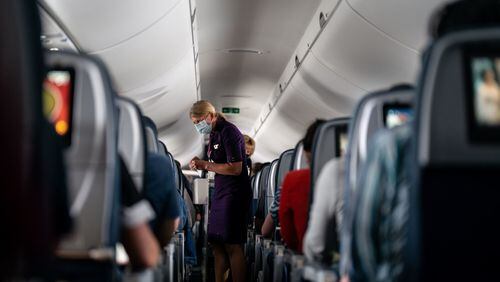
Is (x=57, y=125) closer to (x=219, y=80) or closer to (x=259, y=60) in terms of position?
(x=259, y=60)

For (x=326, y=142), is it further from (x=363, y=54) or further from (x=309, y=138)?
(x=363, y=54)

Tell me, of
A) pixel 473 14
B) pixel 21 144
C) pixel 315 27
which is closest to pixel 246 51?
pixel 315 27

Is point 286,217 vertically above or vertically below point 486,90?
below

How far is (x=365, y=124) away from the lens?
7.82 feet

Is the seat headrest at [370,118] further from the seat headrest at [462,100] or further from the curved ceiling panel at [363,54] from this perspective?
the curved ceiling panel at [363,54]

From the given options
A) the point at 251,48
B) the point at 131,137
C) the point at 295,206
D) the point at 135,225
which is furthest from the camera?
the point at 251,48

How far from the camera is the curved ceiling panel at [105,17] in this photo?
5.12m

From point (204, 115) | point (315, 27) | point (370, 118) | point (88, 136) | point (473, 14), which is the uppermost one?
point (315, 27)

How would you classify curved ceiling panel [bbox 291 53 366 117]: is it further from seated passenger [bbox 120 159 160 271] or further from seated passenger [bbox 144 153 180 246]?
seated passenger [bbox 120 159 160 271]

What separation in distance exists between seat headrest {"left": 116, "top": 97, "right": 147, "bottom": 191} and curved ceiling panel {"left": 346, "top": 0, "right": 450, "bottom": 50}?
3229 mm

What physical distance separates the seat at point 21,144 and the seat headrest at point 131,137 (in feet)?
3.72

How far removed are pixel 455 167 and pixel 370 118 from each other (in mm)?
640

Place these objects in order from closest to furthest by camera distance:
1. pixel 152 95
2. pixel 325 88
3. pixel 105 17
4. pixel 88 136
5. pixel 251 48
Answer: pixel 88 136
pixel 105 17
pixel 325 88
pixel 152 95
pixel 251 48

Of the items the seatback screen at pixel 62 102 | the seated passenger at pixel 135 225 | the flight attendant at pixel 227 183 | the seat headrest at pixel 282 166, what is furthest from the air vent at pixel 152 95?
the seatback screen at pixel 62 102
